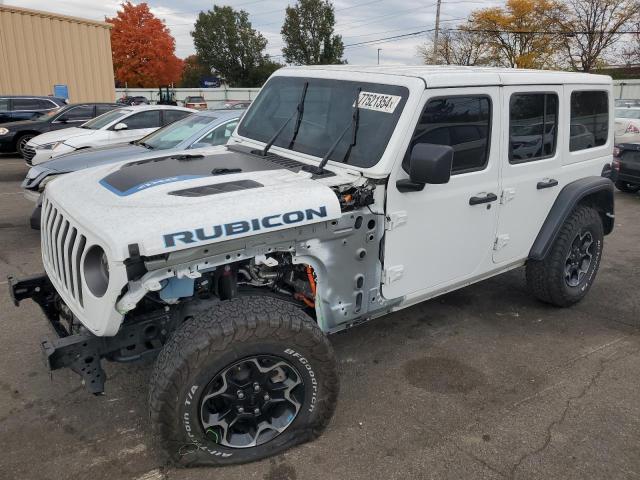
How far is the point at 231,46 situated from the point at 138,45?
13033mm

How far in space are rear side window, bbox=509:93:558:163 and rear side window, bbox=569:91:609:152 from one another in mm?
302

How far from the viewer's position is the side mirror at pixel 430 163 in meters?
2.74

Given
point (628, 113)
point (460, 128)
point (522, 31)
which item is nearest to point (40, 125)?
point (460, 128)

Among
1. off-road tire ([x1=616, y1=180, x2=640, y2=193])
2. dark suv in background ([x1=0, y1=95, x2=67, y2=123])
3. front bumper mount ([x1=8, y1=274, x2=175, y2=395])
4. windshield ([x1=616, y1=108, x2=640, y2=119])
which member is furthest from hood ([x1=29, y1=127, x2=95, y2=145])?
windshield ([x1=616, y1=108, x2=640, y2=119])

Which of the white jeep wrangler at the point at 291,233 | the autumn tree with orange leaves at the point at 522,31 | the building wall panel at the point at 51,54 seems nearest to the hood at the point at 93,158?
the white jeep wrangler at the point at 291,233

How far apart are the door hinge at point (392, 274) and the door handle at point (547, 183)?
4.91 ft

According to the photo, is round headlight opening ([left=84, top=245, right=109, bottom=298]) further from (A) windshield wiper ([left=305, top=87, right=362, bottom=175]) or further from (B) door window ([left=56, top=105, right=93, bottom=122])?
(B) door window ([left=56, top=105, right=93, bottom=122])

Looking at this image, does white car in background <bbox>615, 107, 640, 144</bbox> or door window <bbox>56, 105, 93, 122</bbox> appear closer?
white car in background <bbox>615, 107, 640, 144</bbox>

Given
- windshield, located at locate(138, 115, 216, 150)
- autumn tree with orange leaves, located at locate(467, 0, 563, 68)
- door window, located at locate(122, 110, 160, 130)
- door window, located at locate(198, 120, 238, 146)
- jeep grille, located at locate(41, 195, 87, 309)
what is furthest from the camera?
autumn tree with orange leaves, located at locate(467, 0, 563, 68)

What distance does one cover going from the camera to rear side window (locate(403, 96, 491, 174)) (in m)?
3.15

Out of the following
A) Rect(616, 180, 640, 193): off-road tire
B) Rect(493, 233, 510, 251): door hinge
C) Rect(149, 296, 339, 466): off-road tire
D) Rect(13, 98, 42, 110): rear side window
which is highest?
Rect(13, 98, 42, 110): rear side window

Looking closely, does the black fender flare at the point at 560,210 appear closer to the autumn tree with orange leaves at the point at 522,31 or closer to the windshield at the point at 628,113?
the windshield at the point at 628,113

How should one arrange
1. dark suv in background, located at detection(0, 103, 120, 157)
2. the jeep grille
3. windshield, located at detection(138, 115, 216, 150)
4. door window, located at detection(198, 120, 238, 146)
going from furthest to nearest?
1. dark suv in background, located at detection(0, 103, 120, 157)
2. windshield, located at detection(138, 115, 216, 150)
3. door window, located at detection(198, 120, 238, 146)
4. the jeep grille

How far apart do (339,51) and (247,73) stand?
498 inches
